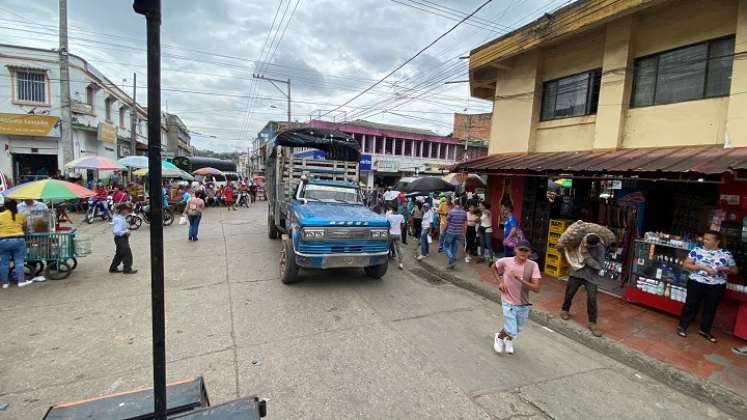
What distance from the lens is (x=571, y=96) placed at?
26.9 ft

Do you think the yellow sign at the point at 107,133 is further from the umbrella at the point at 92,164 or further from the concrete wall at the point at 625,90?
the concrete wall at the point at 625,90

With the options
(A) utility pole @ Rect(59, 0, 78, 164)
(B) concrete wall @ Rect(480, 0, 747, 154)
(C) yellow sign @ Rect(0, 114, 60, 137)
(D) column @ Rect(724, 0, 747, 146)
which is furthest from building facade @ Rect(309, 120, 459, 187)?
(D) column @ Rect(724, 0, 747, 146)

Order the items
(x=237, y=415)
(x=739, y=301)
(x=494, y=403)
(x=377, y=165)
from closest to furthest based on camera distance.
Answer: (x=237, y=415)
(x=494, y=403)
(x=739, y=301)
(x=377, y=165)

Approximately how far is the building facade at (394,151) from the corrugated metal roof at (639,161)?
23863mm

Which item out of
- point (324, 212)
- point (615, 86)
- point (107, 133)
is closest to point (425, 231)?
point (324, 212)

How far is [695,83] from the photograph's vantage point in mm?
6059

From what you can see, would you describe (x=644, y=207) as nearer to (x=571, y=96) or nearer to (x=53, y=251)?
(x=571, y=96)

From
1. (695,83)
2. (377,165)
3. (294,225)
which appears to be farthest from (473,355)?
(377,165)

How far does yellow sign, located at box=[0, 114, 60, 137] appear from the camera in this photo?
17047 mm

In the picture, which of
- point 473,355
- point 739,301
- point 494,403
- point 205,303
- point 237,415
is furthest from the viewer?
point 205,303

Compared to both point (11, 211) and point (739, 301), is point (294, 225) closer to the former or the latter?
point (11, 211)

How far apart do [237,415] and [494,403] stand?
2.58 meters

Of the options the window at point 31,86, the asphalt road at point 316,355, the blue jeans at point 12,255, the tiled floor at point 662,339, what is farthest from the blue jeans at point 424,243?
the window at point 31,86

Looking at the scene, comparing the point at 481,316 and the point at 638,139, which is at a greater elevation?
the point at 638,139
